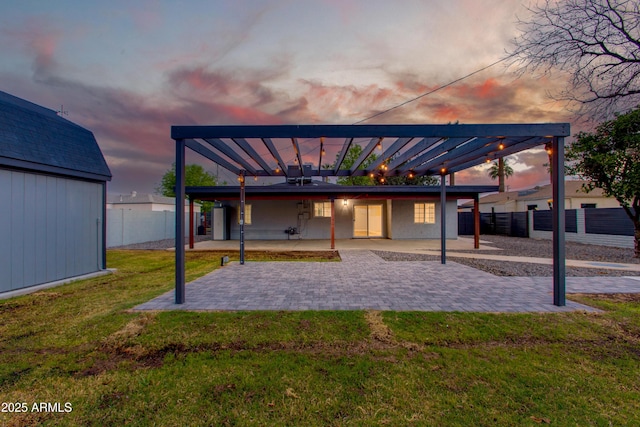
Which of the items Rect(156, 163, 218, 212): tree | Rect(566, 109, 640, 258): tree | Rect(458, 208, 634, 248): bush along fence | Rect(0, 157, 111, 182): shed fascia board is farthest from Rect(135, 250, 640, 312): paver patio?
Rect(156, 163, 218, 212): tree

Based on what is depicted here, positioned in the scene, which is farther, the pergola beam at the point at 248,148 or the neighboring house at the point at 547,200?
the neighboring house at the point at 547,200

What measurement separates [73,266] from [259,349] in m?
5.40

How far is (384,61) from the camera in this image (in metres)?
8.21

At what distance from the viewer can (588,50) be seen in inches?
264

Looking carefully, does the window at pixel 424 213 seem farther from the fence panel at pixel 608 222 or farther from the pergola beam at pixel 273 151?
the pergola beam at pixel 273 151

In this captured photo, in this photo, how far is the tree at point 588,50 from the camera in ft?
20.4

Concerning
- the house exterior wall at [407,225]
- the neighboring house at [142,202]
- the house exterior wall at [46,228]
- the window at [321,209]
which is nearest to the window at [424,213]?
the house exterior wall at [407,225]

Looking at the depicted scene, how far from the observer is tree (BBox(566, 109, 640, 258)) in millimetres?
7852

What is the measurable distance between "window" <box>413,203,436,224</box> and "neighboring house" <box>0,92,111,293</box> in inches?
528

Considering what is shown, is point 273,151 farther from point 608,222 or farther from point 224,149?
point 608,222

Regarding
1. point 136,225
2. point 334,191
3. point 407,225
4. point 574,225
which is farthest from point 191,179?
point 574,225

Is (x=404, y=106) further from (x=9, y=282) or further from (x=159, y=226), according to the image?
(x=159, y=226)

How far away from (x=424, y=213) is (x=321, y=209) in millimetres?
5697

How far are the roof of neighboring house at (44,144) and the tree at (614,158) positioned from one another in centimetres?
1379
